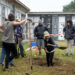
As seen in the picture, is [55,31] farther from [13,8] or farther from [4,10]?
[4,10]

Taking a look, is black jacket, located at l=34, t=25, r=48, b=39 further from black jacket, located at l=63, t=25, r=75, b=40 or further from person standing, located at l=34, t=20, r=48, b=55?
black jacket, located at l=63, t=25, r=75, b=40

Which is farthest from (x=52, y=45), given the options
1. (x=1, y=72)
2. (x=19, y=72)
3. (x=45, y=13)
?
(x=45, y=13)

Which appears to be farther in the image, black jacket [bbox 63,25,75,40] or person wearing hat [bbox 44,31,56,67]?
black jacket [bbox 63,25,75,40]

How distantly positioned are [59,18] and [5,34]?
20.1 metres

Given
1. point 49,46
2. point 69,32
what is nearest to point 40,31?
point 69,32

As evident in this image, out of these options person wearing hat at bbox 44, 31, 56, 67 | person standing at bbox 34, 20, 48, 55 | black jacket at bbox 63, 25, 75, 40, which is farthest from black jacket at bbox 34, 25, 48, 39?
person wearing hat at bbox 44, 31, 56, 67

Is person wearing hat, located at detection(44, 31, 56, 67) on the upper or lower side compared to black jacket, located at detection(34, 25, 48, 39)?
lower

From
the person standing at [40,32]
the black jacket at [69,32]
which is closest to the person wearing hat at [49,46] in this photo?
the person standing at [40,32]

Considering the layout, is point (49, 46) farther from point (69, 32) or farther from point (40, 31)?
point (69, 32)

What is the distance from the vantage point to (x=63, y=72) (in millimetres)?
5781

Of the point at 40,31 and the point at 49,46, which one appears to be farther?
the point at 40,31

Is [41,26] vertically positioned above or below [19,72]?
above

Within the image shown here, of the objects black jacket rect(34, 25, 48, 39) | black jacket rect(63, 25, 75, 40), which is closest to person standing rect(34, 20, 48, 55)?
black jacket rect(34, 25, 48, 39)

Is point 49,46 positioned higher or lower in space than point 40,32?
lower
